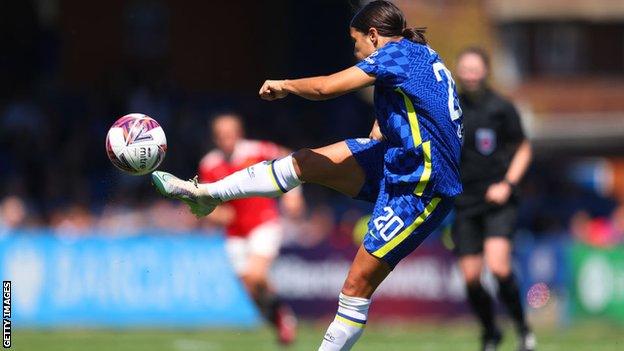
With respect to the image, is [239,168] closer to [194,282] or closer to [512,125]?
[512,125]

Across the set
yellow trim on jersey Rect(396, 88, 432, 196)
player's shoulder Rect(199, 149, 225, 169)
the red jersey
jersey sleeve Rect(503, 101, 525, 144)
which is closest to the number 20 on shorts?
yellow trim on jersey Rect(396, 88, 432, 196)

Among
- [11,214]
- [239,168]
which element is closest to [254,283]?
[239,168]

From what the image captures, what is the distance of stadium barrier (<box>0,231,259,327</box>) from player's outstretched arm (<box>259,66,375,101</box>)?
9454 millimetres

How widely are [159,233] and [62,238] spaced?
48.3 inches

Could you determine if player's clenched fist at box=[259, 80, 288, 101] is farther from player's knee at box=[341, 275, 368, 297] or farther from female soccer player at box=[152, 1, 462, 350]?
player's knee at box=[341, 275, 368, 297]

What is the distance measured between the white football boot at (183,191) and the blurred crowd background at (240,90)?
9.17 meters

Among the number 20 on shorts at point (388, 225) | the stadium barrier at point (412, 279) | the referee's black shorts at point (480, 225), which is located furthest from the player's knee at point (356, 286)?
the stadium barrier at point (412, 279)

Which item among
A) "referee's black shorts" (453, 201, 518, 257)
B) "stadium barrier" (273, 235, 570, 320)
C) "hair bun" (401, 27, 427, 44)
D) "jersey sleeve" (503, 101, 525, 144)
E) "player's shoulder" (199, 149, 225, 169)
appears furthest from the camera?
"stadium barrier" (273, 235, 570, 320)

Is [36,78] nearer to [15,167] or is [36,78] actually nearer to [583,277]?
[15,167]

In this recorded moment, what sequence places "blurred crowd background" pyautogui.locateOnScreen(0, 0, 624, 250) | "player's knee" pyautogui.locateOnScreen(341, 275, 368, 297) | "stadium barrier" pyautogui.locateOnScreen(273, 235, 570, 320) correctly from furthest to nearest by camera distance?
"blurred crowd background" pyautogui.locateOnScreen(0, 0, 624, 250), "stadium barrier" pyautogui.locateOnScreen(273, 235, 570, 320), "player's knee" pyautogui.locateOnScreen(341, 275, 368, 297)

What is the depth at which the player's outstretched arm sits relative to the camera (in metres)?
7.64

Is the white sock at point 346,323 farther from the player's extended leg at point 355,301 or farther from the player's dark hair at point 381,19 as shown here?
the player's dark hair at point 381,19

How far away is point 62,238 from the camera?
1706cm

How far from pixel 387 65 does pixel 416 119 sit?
1.29 feet
